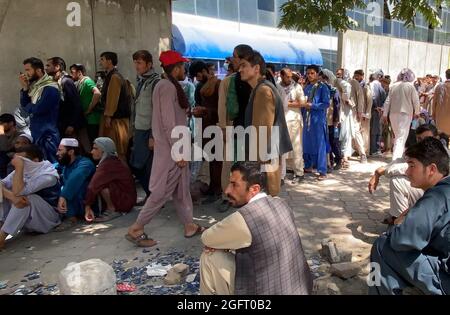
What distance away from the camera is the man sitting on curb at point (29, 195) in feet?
13.8

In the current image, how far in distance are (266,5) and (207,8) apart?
3.86 m

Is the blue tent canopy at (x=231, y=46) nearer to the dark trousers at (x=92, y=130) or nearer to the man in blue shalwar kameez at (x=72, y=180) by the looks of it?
the dark trousers at (x=92, y=130)

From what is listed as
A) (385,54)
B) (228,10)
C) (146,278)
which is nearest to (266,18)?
(228,10)

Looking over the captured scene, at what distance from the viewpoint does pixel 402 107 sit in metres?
6.65

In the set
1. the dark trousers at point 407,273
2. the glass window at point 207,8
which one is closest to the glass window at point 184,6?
the glass window at point 207,8

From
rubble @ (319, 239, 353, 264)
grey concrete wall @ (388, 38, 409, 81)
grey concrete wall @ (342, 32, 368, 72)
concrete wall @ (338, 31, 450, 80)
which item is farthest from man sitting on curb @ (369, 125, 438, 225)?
grey concrete wall @ (388, 38, 409, 81)

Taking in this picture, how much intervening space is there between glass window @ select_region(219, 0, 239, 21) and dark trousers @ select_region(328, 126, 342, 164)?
10863 millimetres

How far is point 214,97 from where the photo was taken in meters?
5.21

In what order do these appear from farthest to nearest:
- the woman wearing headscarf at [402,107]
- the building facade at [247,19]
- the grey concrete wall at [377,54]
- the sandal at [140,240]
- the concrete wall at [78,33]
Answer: the building facade at [247,19]
the grey concrete wall at [377,54]
the woman wearing headscarf at [402,107]
the concrete wall at [78,33]
the sandal at [140,240]

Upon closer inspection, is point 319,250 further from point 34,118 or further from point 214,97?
point 34,118

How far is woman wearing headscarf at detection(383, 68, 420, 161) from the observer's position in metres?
6.62

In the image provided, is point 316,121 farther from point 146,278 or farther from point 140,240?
point 146,278

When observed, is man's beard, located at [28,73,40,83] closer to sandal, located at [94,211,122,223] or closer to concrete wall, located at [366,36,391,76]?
sandal, located at [94,211,122,223]
